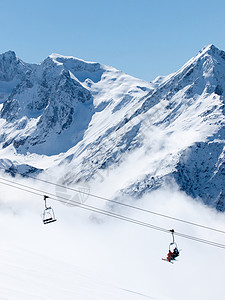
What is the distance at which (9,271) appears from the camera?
82.2ft

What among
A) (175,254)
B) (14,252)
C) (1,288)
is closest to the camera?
(1,288)

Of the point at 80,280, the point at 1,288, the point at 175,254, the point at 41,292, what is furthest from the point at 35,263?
the point at 175,254

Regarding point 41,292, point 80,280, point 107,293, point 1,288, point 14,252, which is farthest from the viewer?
point 14,252

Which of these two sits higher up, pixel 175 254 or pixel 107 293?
pixel 175 254

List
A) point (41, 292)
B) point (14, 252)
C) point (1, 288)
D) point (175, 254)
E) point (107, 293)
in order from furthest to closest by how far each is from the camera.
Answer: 1. point (175, 254)
2. point (14, 252)
3. point (107, 293)
4. point (41, 292)
5. point (1, 288)

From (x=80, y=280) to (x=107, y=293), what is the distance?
280cm

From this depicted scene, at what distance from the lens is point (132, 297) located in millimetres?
29484

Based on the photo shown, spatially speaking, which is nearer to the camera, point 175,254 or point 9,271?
point 9,271

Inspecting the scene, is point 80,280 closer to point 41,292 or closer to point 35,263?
point 35,263

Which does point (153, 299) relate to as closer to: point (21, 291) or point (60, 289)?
point (60, 289)

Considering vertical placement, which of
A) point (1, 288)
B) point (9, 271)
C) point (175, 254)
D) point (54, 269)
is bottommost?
point (1, 288)

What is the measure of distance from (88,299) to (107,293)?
3685 millimetres

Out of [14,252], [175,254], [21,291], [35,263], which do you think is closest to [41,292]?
[21,291]

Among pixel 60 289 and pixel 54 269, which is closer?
pixel 60 289
